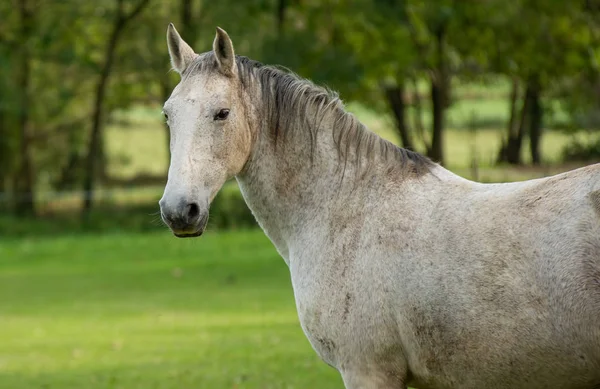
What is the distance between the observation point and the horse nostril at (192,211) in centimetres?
449

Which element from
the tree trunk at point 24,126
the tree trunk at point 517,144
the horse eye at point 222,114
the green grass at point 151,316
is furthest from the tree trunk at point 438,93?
the horse eye at point 222,114

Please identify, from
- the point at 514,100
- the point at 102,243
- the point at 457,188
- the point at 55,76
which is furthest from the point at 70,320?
the point at 514,100

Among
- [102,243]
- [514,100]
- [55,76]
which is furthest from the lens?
[514,100]

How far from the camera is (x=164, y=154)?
43.0 metres

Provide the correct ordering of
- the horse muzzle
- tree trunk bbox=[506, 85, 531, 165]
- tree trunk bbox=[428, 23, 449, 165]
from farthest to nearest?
tree trunk bbox=[506, 85, 531, 165], tree trunk bbox=[428, 23, 449, 165], the horse muzzle

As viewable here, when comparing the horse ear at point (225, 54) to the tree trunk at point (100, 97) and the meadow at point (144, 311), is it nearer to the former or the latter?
the meadow at point (144, 311)

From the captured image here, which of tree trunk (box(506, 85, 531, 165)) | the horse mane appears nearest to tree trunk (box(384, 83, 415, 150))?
tree trunk (box(506, 85, 531, 165))

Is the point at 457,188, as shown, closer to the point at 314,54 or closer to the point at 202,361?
the point at 202,361

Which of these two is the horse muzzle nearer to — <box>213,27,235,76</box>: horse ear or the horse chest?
the horse chest

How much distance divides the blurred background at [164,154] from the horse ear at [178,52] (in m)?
4.52

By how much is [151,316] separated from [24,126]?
19303 millimetres

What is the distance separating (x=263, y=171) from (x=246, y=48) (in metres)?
21.3

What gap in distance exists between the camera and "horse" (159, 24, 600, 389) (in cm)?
416

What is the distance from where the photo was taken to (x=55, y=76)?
33.5 meters
